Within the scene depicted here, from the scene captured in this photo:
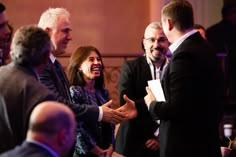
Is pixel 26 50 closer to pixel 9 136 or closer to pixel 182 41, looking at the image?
pixel 9 136

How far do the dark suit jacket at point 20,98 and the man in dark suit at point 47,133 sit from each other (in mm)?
528

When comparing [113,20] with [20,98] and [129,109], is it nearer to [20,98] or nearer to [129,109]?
[129,109]

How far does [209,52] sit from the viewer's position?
3488 mm

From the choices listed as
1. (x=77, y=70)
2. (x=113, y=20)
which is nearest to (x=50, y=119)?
(x=77, y=70)

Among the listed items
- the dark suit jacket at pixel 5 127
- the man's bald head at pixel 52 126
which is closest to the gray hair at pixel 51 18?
the dark suit jacket at pixel 5 127

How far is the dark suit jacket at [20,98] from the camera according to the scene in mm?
2816

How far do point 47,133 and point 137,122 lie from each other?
86.8 inches

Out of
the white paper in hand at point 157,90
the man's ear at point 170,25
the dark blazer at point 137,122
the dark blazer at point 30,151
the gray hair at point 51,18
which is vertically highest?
the gray hair at point 51,18

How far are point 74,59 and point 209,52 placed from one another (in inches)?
48.4

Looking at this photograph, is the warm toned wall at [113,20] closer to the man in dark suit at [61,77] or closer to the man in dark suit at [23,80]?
the man in dark suit at [61,77]

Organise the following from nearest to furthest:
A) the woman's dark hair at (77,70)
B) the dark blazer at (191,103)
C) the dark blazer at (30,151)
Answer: the dark blazer at (30,151) < the dark blazer at (191,103) < the woman's dark hair at (77,70)

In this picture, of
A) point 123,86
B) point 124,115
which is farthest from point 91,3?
point 124,115

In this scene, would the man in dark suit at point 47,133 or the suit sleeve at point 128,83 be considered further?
the suit sleeve at point 128,83

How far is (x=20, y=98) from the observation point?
2822 millimetres
